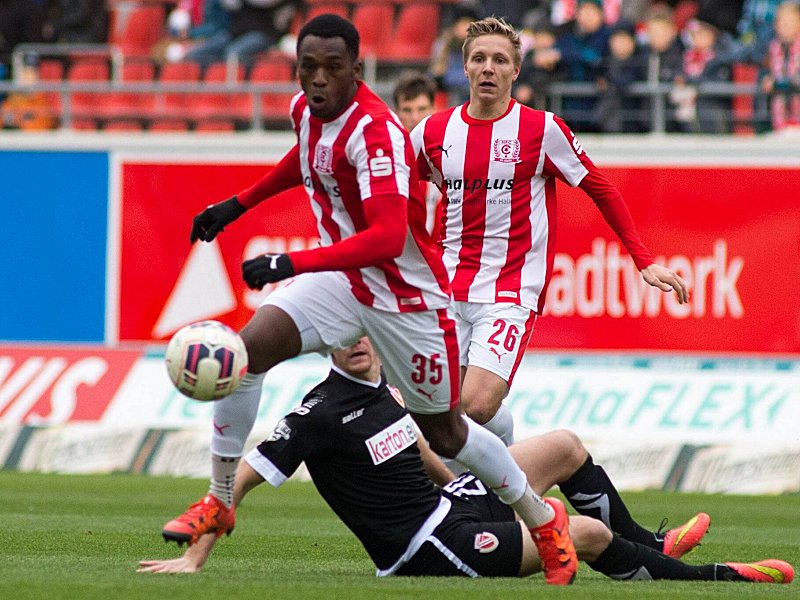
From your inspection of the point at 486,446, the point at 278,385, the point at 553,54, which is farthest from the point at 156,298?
the point at 486,446

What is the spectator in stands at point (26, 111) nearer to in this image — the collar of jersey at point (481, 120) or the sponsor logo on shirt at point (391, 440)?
the collar of jersey at point (481, 120)

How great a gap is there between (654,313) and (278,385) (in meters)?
3.65

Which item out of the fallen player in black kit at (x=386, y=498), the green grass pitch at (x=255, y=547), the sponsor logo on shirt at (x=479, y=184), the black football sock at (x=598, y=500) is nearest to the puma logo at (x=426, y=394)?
the fallen player in black kit at (x=386, y=498)

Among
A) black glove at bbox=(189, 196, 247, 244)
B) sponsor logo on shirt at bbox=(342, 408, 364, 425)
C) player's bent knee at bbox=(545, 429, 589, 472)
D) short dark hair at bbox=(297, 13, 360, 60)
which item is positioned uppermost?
short dark hair at bbox=(297, 13, 360, 60)

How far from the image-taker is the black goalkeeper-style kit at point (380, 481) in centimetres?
582

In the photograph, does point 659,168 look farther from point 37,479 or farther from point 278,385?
point 37,479

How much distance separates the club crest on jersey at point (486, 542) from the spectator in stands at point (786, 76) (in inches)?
371

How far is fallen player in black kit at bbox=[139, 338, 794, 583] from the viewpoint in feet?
19.1

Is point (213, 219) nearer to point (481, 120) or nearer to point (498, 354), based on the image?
point (498, 354)

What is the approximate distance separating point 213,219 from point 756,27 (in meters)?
10.6

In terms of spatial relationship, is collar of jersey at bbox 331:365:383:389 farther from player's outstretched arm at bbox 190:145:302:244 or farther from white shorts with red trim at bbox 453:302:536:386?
white shorts with red trim at bbox 453:302:536:386

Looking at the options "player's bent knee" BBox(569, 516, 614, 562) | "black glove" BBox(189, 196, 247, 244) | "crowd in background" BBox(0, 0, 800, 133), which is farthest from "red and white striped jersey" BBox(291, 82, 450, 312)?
"crowd in background" BBox(0, 0, 800, 133)

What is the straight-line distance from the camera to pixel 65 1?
1852 cm

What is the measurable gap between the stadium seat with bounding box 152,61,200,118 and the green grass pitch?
17.3ft
